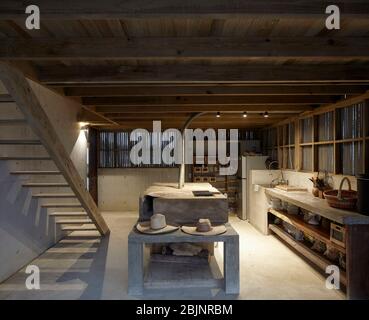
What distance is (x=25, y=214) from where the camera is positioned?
13.6 ft

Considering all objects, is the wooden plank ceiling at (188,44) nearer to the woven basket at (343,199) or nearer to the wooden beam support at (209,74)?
the wooden beam support at (209,74)

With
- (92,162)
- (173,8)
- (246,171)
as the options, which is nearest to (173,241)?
(173,8)

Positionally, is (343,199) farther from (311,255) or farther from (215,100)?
(215,100)

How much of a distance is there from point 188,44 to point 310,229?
2.97m

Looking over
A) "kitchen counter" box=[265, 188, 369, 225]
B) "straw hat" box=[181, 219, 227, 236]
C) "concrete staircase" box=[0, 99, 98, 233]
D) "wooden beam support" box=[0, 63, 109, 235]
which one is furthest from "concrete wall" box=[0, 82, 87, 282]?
"kitchen counter" box=[265, 188, 369, 225]

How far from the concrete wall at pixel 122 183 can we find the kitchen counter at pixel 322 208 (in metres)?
3.99

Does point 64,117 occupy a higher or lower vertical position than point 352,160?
higher

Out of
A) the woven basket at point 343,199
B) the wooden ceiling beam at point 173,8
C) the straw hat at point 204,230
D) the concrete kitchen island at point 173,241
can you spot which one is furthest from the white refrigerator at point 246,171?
the wooden ceiling beam at point 173,8

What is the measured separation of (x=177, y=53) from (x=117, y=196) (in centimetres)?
671

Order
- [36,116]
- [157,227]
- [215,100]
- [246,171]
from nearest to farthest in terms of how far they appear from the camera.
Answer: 1. [36,116]
2. [157,227]
3. [215,100]
4. [246,171]

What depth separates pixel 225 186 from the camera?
8125 millimetres

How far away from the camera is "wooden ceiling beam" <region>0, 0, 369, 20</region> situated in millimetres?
1922
